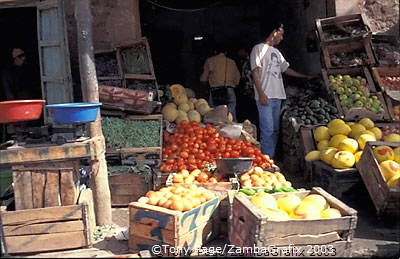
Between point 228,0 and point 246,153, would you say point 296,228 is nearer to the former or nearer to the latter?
point 246,153

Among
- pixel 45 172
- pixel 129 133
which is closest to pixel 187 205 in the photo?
pixel 45 172

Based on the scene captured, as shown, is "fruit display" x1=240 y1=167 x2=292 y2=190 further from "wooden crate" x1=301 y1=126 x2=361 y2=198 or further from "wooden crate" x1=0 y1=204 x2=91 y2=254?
"wooden crate" x1=0 y1=204 x2=91 y2=254

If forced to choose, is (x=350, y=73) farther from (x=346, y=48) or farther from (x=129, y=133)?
(x=129, y=133)

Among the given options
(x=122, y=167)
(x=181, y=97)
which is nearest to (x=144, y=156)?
(x=122, y=167)

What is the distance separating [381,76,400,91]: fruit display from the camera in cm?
748

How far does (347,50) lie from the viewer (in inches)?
319

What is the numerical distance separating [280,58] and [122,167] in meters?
3.07

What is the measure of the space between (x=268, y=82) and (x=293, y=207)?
132 inches

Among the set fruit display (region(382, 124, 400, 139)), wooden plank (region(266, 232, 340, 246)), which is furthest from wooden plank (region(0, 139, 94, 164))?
fruit display (region(382, 124, 400, 139))

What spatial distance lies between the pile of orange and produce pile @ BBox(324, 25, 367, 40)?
12.9 feet

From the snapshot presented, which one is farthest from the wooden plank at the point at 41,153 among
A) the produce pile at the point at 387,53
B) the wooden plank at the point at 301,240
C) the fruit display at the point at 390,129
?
the produce pile at the point at 387,53

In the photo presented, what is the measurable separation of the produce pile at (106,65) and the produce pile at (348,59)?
3.71m

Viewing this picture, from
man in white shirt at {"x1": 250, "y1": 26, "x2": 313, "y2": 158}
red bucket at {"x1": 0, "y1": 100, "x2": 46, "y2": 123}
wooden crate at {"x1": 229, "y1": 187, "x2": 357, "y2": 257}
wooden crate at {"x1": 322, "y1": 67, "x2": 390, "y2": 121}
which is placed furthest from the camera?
man in white shirt at {"x1": 250, "y1": 26, "x2": 313, "y2": 158}

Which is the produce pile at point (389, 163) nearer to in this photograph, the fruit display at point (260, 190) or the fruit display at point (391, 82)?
the fruit display at point (260, 190)
